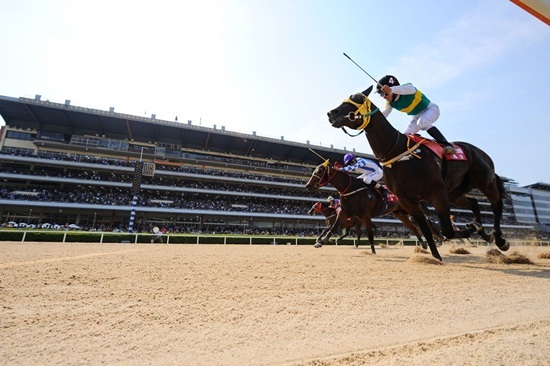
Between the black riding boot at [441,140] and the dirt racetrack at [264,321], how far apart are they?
103 inches

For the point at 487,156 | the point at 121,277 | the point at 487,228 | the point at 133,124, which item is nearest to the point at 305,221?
the point at 133,124

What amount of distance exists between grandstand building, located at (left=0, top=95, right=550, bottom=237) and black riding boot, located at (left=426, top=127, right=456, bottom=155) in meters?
34.5

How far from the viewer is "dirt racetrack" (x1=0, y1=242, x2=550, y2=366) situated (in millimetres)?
1587

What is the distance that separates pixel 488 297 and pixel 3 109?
52.7 m

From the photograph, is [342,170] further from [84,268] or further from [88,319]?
[88,319]

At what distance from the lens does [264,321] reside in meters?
2.07

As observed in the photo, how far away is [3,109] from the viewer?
124ft

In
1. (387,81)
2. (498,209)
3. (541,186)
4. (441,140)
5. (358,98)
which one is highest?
(541,186)

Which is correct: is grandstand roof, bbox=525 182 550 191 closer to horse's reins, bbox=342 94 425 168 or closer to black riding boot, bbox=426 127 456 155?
black riding boot, bbox=426 127 456 155

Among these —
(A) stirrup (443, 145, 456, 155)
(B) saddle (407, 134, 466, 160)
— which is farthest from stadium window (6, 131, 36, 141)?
(A) stirrup (443, 145, 456, 155)

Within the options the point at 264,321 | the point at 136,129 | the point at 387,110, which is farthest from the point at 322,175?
the point at 136,129

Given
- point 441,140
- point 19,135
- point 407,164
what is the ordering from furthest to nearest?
point 19,135 < point 441,140 < point 407,164

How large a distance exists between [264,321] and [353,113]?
3814mm

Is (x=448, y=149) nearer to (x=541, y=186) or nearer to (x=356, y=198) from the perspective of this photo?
(x=356, y=198)
